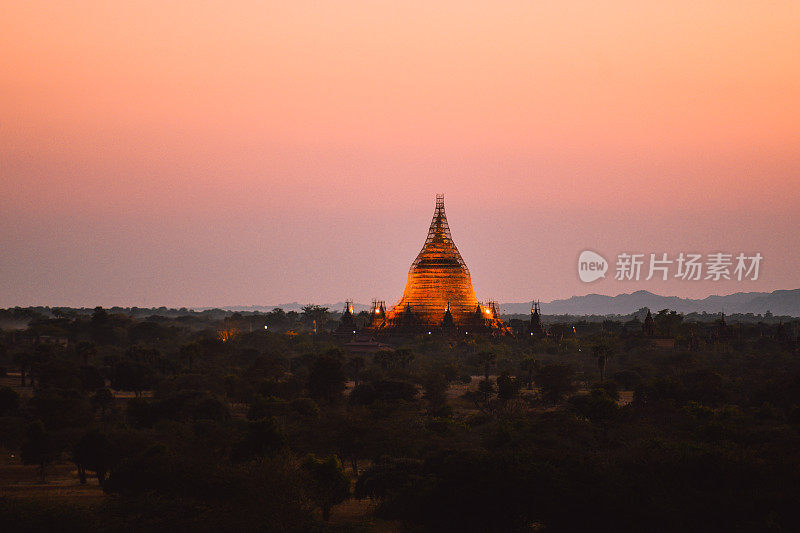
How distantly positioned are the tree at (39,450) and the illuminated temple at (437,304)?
279 ft

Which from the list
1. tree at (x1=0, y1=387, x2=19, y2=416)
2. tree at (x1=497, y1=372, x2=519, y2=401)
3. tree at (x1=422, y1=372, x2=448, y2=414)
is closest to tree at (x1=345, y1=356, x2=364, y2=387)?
tree at (x1=422, y1=372, x2=448, y2=414)

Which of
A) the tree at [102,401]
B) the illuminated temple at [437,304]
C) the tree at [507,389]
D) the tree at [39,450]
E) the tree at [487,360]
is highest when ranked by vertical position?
the illuminated temple at [437,304]

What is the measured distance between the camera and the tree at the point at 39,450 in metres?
55.2

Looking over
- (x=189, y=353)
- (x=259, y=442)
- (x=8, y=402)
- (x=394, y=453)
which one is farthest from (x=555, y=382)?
(x=8, y=402)

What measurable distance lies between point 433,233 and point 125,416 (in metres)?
90.8

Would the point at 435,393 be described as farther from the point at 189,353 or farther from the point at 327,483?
the point at 189,353

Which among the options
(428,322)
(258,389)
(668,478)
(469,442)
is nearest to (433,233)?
(428,322)

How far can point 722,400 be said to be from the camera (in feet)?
241

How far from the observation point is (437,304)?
143m

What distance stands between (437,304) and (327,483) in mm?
99665

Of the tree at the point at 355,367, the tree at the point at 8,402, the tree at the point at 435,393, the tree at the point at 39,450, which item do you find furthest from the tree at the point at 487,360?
the tree at the point at 39,450

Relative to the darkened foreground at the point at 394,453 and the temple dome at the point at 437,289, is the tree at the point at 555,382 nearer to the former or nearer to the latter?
the darkened foreground at the point at 394,453

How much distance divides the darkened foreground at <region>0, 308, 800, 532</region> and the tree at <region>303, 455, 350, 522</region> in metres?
0.10

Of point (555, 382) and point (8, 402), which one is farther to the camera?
point (555, 382)
